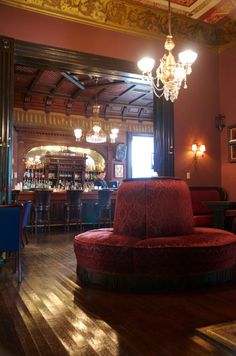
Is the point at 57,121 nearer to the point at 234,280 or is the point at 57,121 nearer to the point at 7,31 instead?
the point at 7,31

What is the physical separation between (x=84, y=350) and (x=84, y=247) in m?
1.58

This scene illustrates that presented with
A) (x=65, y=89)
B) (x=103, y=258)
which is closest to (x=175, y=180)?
(x=103, y=258)

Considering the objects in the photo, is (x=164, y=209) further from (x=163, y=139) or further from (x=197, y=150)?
(x=197, y=150)

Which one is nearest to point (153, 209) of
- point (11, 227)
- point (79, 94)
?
point (11, 227)

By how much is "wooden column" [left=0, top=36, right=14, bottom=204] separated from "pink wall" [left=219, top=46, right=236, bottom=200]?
14.3 ft

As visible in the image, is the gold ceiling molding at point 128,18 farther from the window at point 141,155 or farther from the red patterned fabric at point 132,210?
the window at point 141,155

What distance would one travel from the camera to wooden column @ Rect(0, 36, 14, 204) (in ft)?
16.0

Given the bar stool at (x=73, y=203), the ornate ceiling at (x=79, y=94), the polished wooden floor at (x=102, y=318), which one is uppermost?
the ornate ceiling at (x=79, y=94)

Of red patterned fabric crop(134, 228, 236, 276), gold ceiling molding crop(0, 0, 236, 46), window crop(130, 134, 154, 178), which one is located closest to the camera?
red patterned fabric crop(134, 228, 236, 276)

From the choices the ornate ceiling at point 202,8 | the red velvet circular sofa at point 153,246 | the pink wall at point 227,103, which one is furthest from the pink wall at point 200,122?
the red velvet circular sofa at point 153,246

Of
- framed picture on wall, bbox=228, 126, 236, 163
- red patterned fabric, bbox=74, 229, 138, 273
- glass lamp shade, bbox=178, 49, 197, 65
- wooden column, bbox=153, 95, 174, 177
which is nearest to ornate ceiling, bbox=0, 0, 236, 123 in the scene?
wooden column, bbox=153, 95, 174, 177

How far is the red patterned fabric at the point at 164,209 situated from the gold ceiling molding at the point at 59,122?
8089 millimetres

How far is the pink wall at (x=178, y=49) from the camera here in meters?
5.31

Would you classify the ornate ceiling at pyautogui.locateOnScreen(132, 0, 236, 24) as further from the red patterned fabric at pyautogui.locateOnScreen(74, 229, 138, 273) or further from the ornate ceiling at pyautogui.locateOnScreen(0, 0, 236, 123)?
the red patterned fabric at pyautogui.locateOnScreen(74, 229, 138, 273)
